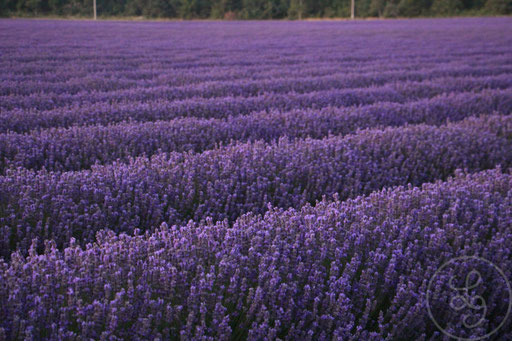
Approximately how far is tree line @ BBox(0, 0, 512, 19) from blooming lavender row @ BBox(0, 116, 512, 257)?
46598mm

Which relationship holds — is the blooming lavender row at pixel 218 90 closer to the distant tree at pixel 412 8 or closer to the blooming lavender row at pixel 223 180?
the blooming lavender row at pixel 223 180

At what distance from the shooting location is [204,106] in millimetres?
5574

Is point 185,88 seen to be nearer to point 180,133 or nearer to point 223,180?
point 180,133

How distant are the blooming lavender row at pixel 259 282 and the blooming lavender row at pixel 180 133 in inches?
67.7

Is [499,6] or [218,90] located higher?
[499,6]

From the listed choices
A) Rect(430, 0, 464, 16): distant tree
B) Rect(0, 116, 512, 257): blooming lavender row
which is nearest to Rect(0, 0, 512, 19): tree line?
Rect(430, 0, 464, 16): distant tree

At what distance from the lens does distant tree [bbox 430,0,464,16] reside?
46.0 m

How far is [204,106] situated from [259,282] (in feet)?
13.7

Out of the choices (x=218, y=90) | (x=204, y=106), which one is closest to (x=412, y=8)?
(x=218, y=90)

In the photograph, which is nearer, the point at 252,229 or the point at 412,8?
the point at 252,229

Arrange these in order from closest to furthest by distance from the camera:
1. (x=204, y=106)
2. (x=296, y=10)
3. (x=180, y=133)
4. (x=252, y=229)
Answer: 1. (x=252, y=229)
2. (x=180, y=133)
3. (x=204, y=106)
4. (x=296, y=10)

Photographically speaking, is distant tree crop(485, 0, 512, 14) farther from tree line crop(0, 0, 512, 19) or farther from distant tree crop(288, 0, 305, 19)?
distant tree crop(288, 0, 305, 19)

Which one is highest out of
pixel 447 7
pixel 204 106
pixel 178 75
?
pixel 447 7

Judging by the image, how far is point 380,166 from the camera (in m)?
3.75
